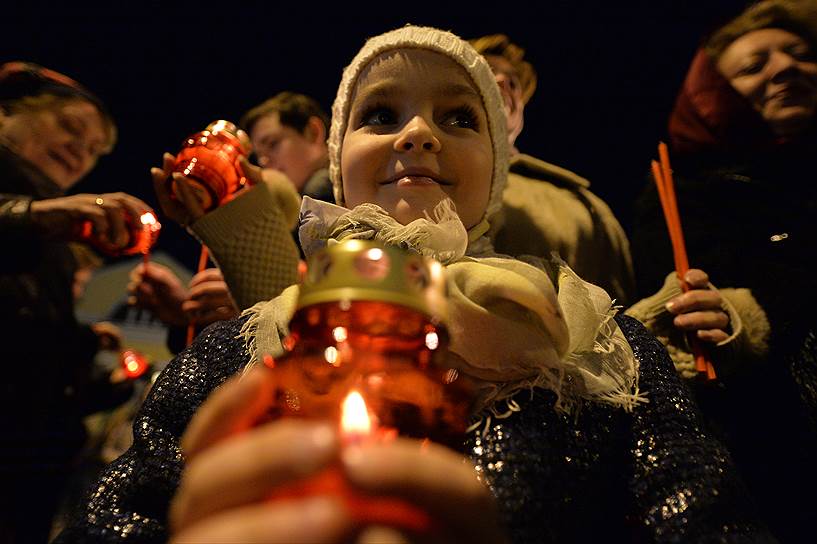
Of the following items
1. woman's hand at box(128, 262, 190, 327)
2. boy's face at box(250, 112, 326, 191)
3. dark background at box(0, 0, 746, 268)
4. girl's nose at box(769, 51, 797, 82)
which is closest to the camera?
girl's nose at box(769, 51, 797, 82)

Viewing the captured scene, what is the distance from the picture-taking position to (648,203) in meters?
1.47

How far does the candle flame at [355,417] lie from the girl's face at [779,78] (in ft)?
4.41

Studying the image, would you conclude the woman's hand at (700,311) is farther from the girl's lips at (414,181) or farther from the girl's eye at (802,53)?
the girl's eye at (802,53)

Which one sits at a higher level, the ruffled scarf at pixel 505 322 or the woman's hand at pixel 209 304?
the ruffled scarf at pixel 505 322

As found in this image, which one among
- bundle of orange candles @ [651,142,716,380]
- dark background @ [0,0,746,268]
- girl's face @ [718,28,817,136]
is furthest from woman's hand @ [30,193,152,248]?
dark background @ [0,0,746,268]

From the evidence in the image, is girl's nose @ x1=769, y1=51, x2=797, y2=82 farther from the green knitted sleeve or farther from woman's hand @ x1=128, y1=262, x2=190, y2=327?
woman's hand @ x1=128, y1=262, x2=190, y2=327

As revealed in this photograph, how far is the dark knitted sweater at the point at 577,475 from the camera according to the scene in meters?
0.65

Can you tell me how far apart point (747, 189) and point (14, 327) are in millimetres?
1891

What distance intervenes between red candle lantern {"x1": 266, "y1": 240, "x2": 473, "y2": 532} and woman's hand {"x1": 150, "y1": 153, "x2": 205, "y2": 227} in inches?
32.6

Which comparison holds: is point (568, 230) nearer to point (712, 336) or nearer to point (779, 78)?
point (712, 336)

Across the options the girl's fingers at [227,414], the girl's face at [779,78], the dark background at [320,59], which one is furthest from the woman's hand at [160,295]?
the dark background at [320,59]

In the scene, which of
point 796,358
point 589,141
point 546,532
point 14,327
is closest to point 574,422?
point 546,532

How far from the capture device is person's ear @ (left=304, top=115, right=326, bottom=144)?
1.95m

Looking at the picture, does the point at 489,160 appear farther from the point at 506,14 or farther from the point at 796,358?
the point at 506,14
